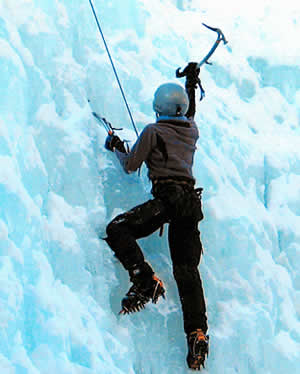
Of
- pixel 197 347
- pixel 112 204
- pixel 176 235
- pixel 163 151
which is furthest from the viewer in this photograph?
pixel 112 204

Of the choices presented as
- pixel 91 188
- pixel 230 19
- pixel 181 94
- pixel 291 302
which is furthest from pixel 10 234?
pixel 230 19

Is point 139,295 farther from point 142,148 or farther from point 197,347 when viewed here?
point 142,148

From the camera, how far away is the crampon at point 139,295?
3.26 metres

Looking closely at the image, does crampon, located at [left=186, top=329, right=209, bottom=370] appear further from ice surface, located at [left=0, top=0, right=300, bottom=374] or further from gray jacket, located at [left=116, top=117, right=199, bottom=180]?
gray jacket, located at [left=116, top=117, right=199, bottom=180]

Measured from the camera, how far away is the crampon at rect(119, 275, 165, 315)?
10.7ft

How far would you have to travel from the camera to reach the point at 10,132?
11.1 feet

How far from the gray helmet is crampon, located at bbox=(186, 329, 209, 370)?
4.57 ft

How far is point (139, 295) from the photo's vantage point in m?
3.28

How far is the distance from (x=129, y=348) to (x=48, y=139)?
55.6 inches

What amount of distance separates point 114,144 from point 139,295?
3.61ft

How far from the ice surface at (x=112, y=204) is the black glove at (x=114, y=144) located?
3.4 inches

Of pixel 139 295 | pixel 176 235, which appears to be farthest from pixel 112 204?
pixel 139 295

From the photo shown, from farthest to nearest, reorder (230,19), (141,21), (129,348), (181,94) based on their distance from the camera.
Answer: (230,19)
(141,21)
(181,94)
(129,348)

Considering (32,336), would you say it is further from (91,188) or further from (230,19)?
(230,19)
